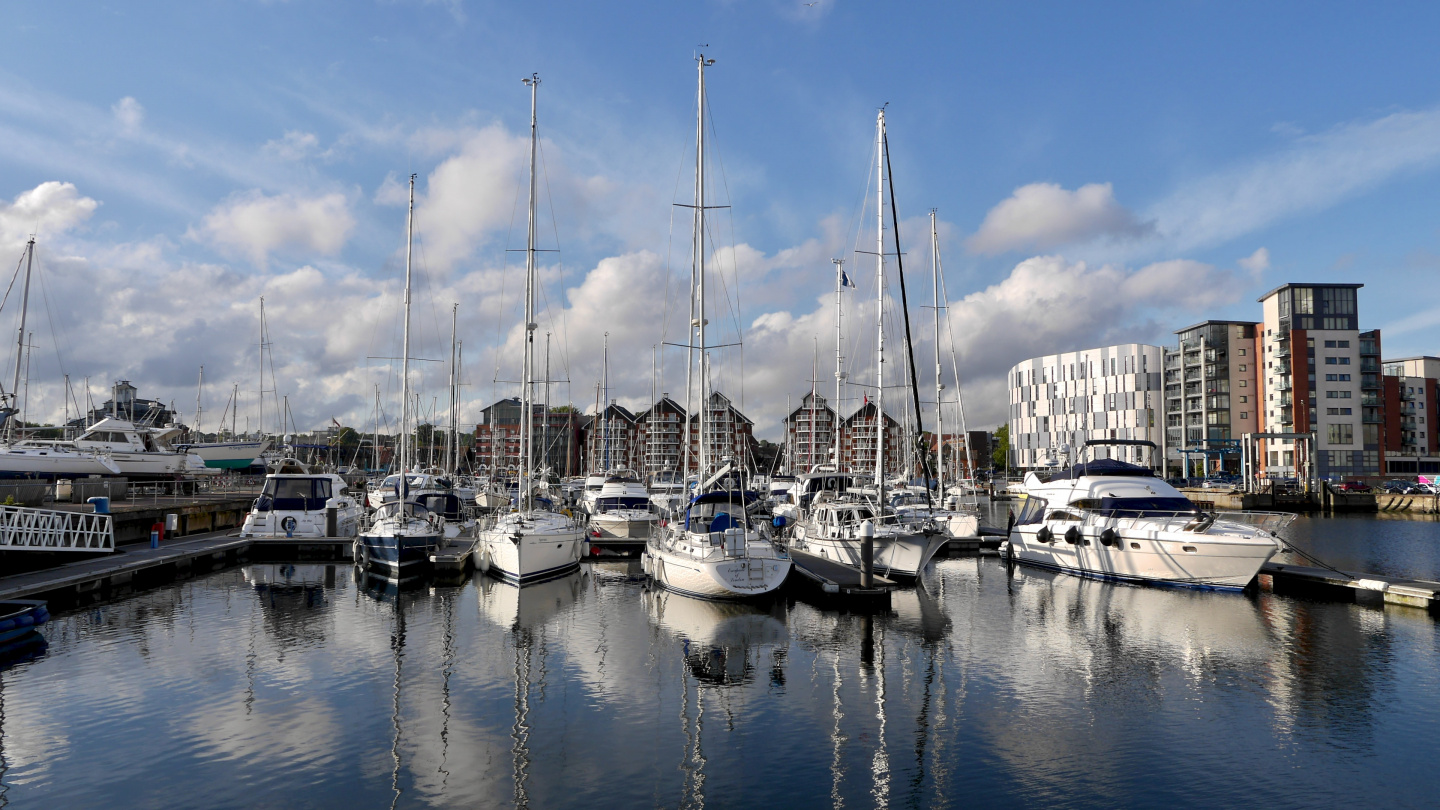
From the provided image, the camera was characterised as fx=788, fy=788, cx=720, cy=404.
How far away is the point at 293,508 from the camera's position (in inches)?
1422

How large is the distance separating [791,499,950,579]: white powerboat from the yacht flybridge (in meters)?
6.97

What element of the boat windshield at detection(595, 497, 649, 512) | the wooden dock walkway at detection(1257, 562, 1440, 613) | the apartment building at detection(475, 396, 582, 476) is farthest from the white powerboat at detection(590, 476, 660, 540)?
the apartment building at detection(475, 396, 582, 476)

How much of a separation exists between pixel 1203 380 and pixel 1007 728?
111874 millimetres

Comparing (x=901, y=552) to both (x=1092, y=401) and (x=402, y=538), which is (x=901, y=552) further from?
(x=1092, y=401)

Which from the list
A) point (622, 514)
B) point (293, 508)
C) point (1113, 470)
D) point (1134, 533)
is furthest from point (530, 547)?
point (1113, 470)

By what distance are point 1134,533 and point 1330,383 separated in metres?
96.0

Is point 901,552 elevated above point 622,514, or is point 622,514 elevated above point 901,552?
point 622,514

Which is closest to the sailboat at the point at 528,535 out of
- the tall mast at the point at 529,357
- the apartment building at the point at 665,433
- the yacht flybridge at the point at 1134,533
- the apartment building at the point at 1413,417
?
the tall mast at the point at 529,357

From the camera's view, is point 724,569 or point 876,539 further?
point 876,539

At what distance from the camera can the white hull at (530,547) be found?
27.9 metres

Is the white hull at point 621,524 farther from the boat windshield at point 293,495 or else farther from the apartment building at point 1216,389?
the apartment building at point 1216,389

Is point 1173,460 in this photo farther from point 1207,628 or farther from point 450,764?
point 450,764

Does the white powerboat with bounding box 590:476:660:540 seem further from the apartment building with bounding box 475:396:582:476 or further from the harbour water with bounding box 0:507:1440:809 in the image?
the apartment building with bounding box 475:396:582:476

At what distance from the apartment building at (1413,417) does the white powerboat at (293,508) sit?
5192 inches
